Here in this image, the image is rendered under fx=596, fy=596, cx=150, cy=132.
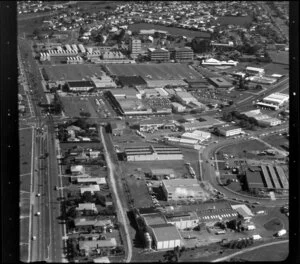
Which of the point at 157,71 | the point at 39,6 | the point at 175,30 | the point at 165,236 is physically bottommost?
the point at 157,71

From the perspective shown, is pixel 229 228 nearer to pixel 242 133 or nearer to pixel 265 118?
pixel 242 133

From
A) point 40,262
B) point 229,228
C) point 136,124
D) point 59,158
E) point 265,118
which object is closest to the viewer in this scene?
point 40,262

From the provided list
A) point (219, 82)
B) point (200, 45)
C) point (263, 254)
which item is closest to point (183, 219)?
point (263, 254)

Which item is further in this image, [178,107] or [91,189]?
[178,107]

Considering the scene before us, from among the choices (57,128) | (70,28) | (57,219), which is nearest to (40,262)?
(57,219)

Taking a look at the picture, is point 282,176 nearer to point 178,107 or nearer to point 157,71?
point 178,107

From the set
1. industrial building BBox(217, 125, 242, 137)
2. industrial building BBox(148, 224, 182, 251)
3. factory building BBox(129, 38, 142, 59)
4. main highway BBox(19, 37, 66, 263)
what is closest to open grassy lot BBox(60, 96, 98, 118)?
main highway BBox(19, 37, 66, 263)
